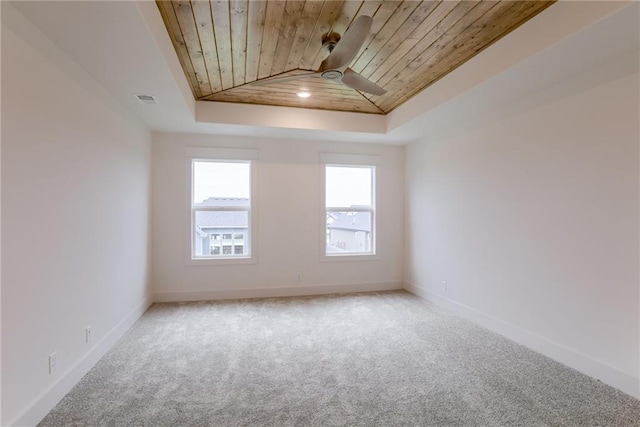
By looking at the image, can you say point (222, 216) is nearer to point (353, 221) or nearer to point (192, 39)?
point (353, 221)

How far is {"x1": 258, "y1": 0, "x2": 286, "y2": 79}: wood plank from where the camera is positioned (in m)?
2.13

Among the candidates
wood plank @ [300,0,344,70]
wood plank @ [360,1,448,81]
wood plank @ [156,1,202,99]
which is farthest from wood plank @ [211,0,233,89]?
wood plank @ [360,1,448,81]

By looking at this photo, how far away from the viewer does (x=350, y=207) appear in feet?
16.3

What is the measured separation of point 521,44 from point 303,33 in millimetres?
1645

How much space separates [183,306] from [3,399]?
2.49m

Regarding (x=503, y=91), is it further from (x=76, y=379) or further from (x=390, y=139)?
(x=76, y=379)

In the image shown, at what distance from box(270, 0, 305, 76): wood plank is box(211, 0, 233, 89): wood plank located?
1.31ft

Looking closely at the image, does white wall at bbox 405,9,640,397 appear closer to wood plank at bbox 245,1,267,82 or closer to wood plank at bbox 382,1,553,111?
wood plank at bbox 382,1,553,111

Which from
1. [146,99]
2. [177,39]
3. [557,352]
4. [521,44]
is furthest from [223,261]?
[521,44]

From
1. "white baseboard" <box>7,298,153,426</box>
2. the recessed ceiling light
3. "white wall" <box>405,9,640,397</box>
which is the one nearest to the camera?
"white baseboard" <box>7,298,153,426</box>

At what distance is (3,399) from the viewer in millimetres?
1617

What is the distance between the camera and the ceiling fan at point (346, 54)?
2.00 meters

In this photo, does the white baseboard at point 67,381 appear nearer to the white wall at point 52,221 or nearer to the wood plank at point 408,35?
the white wall at point 52,221

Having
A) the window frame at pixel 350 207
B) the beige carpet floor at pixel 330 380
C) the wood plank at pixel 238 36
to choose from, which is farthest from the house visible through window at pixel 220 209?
the wood plank at pixel 238 36
